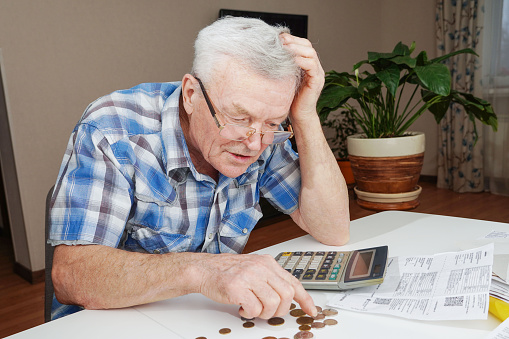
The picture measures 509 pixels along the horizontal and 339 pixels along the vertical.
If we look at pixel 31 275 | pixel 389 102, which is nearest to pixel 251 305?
pixel 389 102

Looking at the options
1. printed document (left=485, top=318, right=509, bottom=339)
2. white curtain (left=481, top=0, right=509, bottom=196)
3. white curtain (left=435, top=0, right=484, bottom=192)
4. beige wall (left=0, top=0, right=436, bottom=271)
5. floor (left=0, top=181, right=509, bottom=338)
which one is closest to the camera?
printed document (left=485, top=318, right=509, bottom=339)

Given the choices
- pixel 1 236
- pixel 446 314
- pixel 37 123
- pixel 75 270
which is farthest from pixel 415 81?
pixel 1 236

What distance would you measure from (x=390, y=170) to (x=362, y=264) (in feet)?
4.63

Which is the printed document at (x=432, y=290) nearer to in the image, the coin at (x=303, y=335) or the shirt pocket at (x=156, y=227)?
the coin at (x=303, y=335)

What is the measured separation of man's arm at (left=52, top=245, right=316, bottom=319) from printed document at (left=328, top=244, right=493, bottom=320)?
5.1 inches

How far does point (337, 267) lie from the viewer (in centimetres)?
91

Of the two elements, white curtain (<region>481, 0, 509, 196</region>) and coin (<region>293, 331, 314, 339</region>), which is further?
white curtain (<region>481, 0, 509, 196</region>)

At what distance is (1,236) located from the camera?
13.0ft

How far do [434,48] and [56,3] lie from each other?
3.76 metres

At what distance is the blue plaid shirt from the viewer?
0.90 m

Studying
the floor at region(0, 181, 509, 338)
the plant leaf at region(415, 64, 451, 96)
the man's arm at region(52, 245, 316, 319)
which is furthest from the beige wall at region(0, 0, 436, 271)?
the man's arm at region(52, 245, 316, 319)

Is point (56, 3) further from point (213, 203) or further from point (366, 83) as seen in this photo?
point (213, 203)

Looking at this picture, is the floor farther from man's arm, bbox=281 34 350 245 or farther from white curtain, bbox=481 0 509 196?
man's arm, bbox=281 34 350 245

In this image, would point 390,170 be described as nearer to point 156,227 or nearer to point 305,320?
point 156,227
